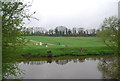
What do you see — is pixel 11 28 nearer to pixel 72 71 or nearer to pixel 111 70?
pixel 72 71

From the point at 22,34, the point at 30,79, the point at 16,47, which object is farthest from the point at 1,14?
the point at 30,79

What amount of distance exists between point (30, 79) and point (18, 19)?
8611 mm

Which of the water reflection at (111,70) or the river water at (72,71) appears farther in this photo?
the river water at (72,71)

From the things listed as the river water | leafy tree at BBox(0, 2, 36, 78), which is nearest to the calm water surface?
the river water

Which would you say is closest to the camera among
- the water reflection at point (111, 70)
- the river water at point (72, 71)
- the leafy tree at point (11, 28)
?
the leafy tree at point (11, 28)

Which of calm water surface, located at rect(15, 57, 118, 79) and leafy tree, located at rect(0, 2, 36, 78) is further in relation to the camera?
calm water surface, located at rect(15, 57, 118, 79)

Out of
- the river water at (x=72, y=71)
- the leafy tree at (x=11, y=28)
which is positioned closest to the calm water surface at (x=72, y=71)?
the river water at (x=72, y=71)

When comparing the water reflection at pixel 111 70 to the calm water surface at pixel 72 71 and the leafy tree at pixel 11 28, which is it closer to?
the calm water surface at pixel 72 71

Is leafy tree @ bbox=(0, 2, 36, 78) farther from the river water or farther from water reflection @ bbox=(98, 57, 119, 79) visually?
water reflection @ bbox=(98, 57, 119, 79)

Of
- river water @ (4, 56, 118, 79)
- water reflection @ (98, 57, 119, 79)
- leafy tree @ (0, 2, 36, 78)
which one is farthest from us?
river water @ (4, 56, 118, 79)

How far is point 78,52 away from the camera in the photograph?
81.4ft

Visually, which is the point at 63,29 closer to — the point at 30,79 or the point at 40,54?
the point at 40,54

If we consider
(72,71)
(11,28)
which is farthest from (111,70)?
(11,28)

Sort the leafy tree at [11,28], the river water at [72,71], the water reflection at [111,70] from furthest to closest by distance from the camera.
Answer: the river water at [72,71] < the water reflection at [111,70] < the leafy tree at [11,28]
